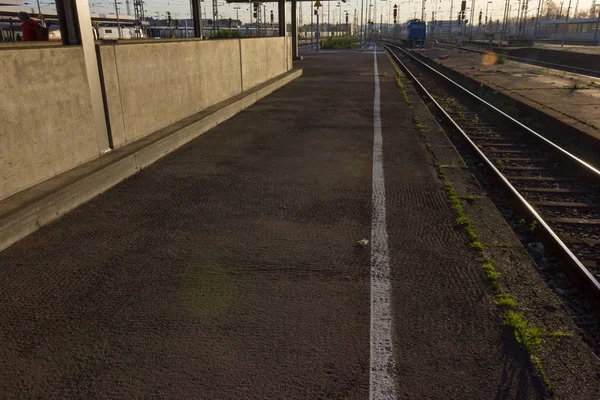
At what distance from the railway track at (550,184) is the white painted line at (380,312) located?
5.52 ft

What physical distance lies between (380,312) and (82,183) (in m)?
4.09

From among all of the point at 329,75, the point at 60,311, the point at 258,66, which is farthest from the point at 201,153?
the point at 329,75

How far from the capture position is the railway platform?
287cm

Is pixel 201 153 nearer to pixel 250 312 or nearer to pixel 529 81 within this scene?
pixel 250 312

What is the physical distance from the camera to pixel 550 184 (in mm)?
7281

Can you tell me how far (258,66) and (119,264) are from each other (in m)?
13.4

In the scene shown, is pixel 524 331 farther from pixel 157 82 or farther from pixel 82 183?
pixel 157 82

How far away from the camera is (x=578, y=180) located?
289 inches

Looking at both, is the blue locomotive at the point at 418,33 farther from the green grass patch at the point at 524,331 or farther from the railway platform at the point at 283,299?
the green grass patch at the point at 524,331

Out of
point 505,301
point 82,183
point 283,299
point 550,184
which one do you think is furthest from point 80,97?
point 550,184

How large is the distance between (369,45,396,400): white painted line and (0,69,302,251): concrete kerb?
137 inches

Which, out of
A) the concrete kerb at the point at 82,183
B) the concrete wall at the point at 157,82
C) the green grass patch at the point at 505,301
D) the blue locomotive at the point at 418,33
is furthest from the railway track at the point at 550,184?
the blue locomotive at the point at 418,33

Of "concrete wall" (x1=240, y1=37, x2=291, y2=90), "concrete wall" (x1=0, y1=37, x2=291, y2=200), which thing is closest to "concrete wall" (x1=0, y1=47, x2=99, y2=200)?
"concrete wall" (x1=0, y1=37, x2=291, y2=200)

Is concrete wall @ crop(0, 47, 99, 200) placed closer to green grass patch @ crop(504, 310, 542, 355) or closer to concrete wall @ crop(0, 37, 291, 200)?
concrete wall @ crop(0, 37, 291, 200)
